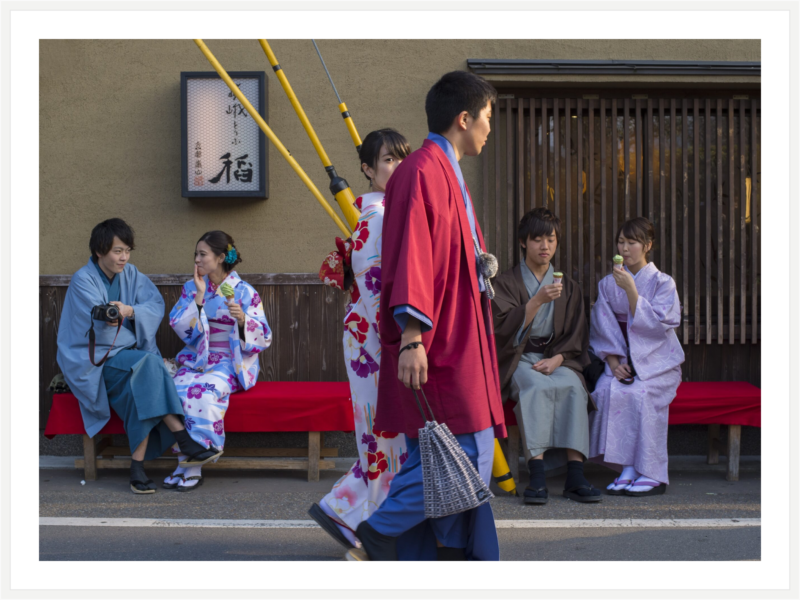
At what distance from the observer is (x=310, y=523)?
152 inches

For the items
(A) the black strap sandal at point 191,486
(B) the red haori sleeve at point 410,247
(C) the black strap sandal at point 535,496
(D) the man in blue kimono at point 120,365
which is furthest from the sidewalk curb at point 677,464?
(B) the red haori sleeve at point 410,247

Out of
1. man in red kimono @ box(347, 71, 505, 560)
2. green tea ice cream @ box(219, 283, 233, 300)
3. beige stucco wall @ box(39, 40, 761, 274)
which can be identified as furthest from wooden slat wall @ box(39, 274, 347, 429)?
man in red kimono @ box(347, 71, 505, 560)

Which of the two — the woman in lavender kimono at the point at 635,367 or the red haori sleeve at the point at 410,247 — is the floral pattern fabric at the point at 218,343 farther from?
the red haori sleeve at the point at 410,247

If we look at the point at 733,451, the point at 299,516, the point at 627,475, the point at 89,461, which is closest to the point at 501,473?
the point at 299,516

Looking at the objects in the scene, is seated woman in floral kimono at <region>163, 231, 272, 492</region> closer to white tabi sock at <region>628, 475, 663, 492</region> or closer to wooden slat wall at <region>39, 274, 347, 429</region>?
wooden slat wall at <region>39, 274, 347, 429</region>

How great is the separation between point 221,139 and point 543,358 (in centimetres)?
270

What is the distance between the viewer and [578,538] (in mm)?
3576

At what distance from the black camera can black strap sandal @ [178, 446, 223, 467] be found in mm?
978

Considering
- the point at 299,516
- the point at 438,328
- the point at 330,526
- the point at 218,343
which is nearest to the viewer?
the point at 438,328

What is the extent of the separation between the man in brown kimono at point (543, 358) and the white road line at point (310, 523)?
0.35m

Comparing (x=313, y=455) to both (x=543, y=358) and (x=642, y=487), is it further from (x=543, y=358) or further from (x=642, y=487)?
(x=642, y=487)

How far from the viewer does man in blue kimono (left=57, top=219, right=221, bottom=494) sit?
4.42 metres

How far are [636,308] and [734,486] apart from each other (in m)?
1.27

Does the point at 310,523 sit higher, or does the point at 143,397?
the point at 143,397
